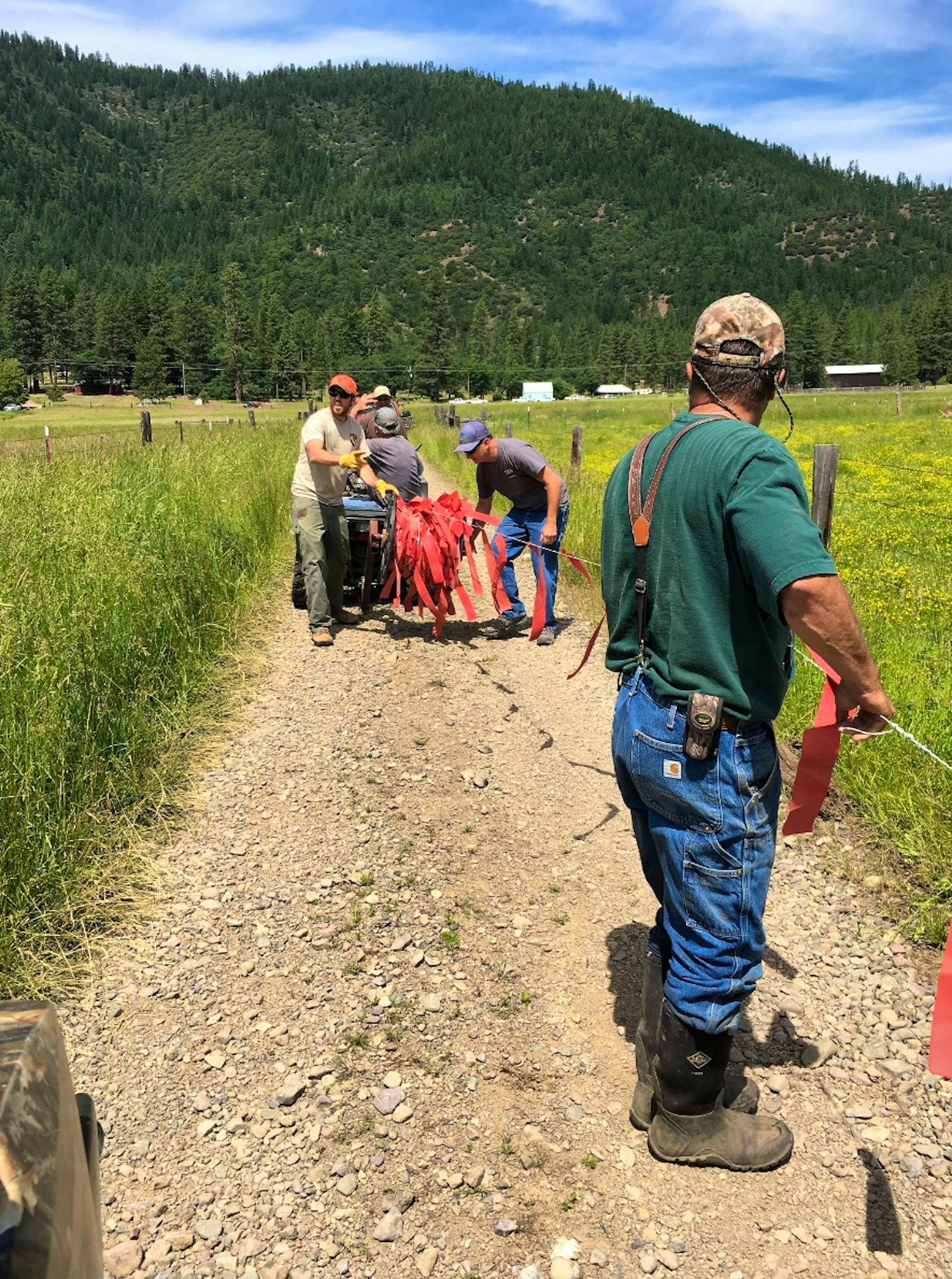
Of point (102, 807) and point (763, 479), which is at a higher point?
point (763, 479)

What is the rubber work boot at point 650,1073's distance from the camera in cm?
279

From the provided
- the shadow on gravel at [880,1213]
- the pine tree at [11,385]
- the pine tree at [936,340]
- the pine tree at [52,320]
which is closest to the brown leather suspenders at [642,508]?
the shadow on gravel at [880,1213]

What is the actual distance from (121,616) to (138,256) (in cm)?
20626

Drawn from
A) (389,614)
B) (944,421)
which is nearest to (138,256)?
(944,421)

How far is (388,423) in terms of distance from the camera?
9.77 metres

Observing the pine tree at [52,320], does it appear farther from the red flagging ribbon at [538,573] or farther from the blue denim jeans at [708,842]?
the blue denim jeans at [708,842]

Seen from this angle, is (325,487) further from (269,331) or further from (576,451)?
(269,331)

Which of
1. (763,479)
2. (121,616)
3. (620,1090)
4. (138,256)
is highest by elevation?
(138,256)

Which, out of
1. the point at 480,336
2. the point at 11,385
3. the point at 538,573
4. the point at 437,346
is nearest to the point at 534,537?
the point at 538,573

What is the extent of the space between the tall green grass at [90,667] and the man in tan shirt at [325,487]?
677mm

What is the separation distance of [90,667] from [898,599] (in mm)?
6718

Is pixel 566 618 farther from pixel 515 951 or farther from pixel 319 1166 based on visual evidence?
pixel 319 1166

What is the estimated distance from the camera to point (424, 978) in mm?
3465

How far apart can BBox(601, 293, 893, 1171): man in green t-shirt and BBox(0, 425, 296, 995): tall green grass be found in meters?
2.31
